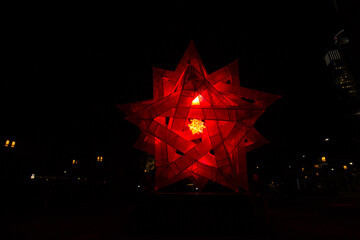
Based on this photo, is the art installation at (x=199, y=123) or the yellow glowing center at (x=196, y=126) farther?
the yellow glowing center at (x=196, y=126)

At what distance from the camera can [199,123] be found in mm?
7559

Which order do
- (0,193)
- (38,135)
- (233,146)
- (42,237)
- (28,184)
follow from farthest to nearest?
(38,135) → (28,184) → (0,193) → (233,146) → (42,237)

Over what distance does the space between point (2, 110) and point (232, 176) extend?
15308 millimetres

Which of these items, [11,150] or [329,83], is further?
[11,150]

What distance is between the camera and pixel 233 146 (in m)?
7.41

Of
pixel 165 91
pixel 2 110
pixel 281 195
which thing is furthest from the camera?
pixel 281 195

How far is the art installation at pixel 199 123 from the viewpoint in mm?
6852

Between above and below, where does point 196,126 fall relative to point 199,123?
below

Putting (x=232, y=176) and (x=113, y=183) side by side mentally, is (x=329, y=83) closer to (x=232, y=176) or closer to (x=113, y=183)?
(x=232, y=176)

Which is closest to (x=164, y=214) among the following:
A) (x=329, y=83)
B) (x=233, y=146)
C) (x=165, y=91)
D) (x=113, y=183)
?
(x=233, y=146)

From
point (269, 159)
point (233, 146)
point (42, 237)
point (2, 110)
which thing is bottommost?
point (42, 237)

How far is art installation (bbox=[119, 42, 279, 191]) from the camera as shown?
685cm

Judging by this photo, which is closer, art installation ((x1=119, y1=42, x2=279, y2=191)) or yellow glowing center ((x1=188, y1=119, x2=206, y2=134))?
art installation ((x1=119, y1=42, x2=279, y2=191))

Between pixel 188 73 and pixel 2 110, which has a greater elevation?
pixel 2 110
